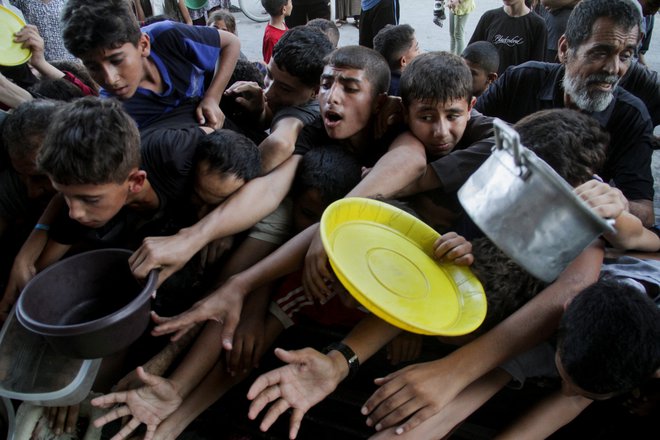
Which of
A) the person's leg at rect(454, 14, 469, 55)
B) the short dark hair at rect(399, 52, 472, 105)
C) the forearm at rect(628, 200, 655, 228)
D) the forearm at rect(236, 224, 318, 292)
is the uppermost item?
the short dark hair at rect(399, 52, 472, 105)

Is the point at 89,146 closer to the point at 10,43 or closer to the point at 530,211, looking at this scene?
the point at 530,211

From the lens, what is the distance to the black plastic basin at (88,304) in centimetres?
137

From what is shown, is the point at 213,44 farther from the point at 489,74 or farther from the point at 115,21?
the point at 489,74

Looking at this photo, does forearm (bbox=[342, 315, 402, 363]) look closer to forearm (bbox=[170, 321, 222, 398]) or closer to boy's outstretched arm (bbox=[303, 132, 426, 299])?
boy's outstretched arm (bbox=[303, 132, 426, 299])

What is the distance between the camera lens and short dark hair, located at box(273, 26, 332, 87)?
231cm

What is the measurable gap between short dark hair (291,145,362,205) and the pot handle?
0.83 m

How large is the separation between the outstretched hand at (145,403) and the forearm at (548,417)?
113cm

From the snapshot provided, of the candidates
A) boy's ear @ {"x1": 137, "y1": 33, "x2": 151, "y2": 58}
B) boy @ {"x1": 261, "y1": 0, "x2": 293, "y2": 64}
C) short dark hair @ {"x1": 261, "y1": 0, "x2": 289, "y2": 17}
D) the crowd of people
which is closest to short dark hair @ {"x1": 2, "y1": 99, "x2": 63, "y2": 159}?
the crowd of people

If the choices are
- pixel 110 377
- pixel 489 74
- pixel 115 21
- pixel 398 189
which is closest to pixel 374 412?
pixel 398 189

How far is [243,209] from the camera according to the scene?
1.86m

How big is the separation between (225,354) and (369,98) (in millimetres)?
1219

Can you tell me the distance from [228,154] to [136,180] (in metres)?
0.35

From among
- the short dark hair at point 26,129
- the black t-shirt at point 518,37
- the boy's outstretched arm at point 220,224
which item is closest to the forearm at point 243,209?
the boy's outstretched arm at point 220,224

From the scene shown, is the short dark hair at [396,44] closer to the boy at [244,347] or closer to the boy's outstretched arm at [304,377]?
the boy at [244,347]
